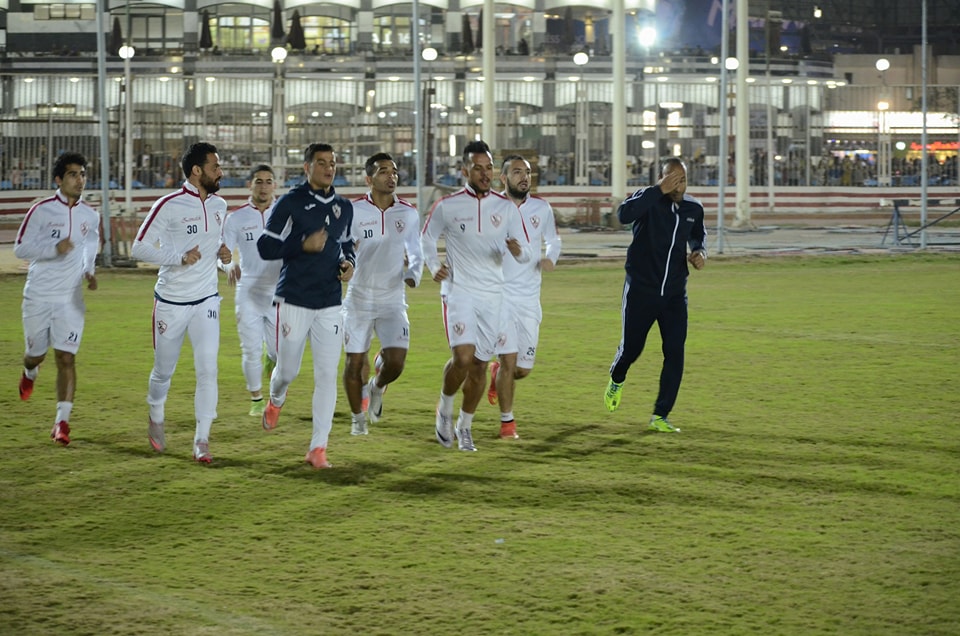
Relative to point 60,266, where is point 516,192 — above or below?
above

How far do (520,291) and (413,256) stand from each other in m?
0.99

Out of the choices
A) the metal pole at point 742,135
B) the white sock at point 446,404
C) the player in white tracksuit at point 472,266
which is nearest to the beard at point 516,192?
the player in white tracksuit at point 472,266

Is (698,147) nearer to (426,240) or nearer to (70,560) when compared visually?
(426,240)

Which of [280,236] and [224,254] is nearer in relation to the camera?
[280,236]

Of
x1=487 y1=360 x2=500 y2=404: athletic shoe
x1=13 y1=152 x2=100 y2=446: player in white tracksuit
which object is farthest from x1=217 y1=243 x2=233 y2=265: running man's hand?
x1=487 y1=360 x2=500 y2=404: athletic shoe

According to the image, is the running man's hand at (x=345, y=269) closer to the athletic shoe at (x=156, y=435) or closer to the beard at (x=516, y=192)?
the athletic shoe at (x=156, y=435)

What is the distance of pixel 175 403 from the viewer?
42.3 feet

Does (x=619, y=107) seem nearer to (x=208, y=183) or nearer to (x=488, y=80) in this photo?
(x=488, y=80)

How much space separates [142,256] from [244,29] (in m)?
61.5

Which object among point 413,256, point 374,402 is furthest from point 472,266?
point 374,402

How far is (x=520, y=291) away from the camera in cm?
1134

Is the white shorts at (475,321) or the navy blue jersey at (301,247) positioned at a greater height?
the navy blue jersey at (301,247)

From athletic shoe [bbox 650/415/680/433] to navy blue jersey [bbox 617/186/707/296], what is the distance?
1.04 metres

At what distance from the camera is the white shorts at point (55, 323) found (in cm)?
1102
